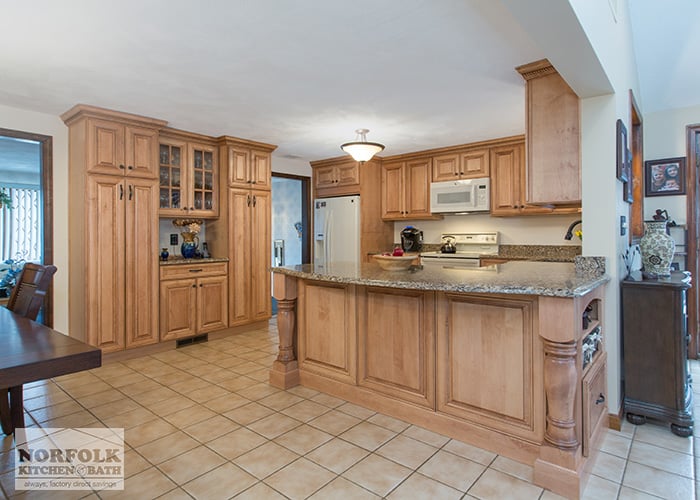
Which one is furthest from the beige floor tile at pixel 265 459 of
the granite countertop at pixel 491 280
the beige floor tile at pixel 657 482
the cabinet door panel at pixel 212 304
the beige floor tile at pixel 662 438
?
the cabinet door panel at pixel 212 304

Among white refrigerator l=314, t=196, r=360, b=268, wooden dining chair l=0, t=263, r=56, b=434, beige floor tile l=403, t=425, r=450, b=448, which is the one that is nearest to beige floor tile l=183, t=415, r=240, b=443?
wooden dining chair l=0, t=263, r=56, b=434

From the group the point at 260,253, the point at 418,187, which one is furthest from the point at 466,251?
the point at 260,253

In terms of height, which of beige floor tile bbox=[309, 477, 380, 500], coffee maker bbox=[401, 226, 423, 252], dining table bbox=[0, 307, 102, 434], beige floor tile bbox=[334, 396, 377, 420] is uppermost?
coffee maker bbox=[401, 226, 423, 252]

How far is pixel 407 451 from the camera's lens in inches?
82.7

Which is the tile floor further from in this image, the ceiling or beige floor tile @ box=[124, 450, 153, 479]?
the ceiling

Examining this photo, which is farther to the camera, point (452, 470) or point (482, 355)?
point (482, 355)

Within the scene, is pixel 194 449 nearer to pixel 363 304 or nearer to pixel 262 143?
pixel 363 304

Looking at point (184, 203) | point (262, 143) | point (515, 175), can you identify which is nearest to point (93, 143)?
point (184, 203)

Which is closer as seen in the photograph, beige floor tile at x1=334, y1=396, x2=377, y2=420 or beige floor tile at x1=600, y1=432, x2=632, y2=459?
beige floor tile at x1=600, y1=432, x2=632, y2=459

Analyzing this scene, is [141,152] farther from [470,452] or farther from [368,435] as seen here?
[470,452]

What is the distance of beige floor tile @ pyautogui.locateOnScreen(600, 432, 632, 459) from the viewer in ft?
6.86

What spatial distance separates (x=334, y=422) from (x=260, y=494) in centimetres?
75

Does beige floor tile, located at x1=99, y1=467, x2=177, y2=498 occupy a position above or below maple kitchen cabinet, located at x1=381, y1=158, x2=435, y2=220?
below

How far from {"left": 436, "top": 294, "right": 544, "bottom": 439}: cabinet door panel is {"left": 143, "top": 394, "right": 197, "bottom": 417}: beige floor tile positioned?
5.59ft
